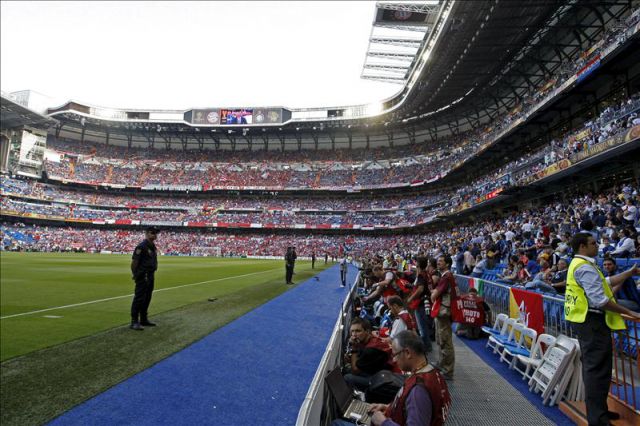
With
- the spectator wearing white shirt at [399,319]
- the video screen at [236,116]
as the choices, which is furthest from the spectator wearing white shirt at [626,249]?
the video screen at [236,116]

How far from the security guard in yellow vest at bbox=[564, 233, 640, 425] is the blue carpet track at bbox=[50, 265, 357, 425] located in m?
3.17

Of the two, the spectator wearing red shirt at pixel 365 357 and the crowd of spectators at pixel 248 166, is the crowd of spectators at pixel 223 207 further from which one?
the spectator wearing red shirt at pixel 365 357

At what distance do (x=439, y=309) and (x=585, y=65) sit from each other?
67.7 ft

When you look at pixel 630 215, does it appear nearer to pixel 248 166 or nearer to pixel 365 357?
pixel 365 357

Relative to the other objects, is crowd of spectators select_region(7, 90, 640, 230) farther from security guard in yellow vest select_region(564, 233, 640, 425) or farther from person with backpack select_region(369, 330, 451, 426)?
person with backpack select_region(369, 330, 451, 426)

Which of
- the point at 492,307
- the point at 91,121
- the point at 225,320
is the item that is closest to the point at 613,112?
the point at 492,307

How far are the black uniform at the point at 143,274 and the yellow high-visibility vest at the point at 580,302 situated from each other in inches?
274

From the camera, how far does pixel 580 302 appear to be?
3750 mm

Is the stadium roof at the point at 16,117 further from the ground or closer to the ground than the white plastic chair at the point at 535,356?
further from the ground

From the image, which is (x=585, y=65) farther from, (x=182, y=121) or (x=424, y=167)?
(x=182, y=121)

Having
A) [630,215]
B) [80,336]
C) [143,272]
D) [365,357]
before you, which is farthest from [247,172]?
[365,357]

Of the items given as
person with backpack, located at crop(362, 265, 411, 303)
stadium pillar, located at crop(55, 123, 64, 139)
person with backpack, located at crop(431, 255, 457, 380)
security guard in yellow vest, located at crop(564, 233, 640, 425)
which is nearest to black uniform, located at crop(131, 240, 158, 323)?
person with backpack, located at crop(362, 265, 411, 303)

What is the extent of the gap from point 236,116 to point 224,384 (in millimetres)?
60359

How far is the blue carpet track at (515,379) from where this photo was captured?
4281 mm
